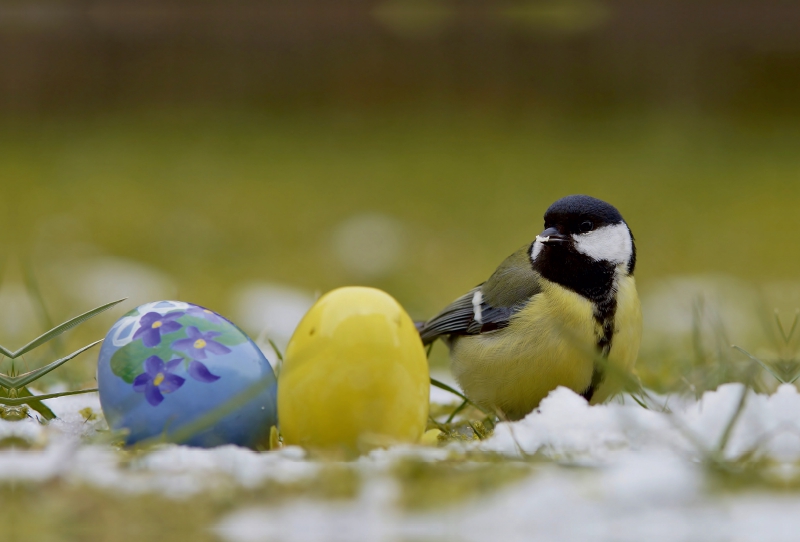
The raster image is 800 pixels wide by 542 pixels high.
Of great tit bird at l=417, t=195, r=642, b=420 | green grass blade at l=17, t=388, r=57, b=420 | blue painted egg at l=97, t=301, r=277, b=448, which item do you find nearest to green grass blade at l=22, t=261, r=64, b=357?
green grass blade at l=17, t=388, r=57, b=420

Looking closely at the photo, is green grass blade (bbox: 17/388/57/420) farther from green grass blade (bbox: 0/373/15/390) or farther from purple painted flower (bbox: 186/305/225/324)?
purple painted flower (bbox: 186/305/225/324)

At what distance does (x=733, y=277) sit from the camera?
4.58m

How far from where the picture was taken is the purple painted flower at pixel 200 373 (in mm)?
1307

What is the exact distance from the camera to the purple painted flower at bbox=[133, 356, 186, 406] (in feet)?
4.23

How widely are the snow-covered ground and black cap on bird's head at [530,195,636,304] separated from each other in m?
0.46

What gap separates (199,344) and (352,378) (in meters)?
0.29

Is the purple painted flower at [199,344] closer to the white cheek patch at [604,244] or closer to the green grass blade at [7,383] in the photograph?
the green grass blade at [7,383]

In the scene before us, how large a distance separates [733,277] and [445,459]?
3.95 metres

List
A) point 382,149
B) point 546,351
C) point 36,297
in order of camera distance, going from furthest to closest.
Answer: point 382,149 → point 36,297 → point 546,351

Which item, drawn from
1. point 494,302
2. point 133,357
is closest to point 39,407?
point 133,357

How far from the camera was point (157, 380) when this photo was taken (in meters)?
1.30

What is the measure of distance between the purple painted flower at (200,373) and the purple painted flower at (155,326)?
7 centimetres

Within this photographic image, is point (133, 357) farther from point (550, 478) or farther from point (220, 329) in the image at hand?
point (550, 478)

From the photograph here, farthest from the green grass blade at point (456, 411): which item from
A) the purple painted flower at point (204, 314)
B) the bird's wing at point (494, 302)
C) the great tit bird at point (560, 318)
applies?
the purple painted flower at point (204, 314)
